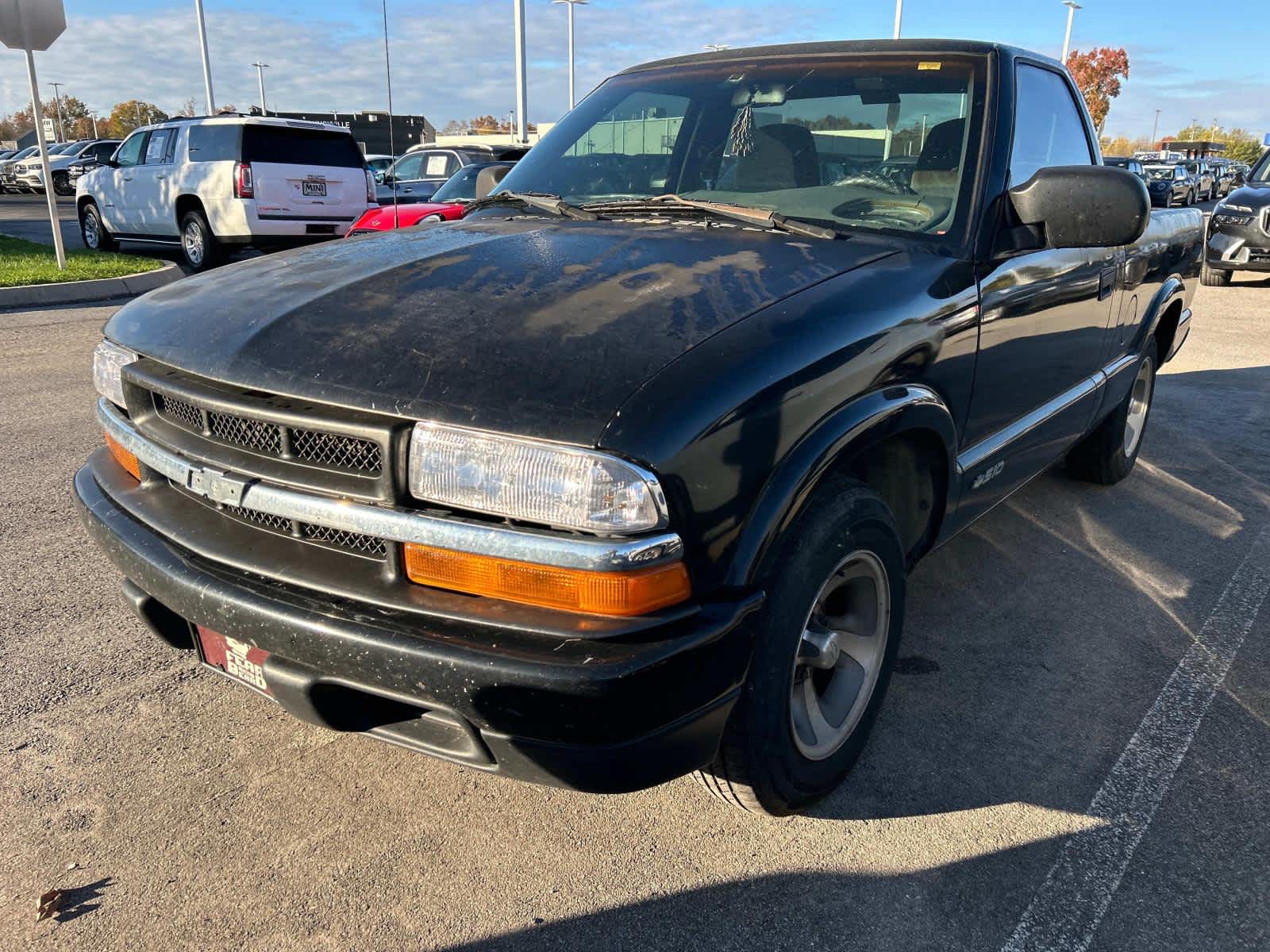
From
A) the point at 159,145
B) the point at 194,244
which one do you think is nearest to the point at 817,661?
the point at 194,244

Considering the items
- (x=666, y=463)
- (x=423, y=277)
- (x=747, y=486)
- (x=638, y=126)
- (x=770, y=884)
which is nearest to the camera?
(x=666, y=463)

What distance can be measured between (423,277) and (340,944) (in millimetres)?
1490

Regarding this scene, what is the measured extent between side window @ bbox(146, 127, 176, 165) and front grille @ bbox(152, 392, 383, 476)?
12.6 metres

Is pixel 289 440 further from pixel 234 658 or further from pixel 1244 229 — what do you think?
pixel 1244 229

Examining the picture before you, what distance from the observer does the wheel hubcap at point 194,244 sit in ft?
40.6

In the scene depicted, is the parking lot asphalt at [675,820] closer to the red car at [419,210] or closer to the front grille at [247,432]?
the front grille at [247,432]

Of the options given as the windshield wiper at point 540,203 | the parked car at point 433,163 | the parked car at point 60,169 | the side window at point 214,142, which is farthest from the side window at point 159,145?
the parked car at point 60,169

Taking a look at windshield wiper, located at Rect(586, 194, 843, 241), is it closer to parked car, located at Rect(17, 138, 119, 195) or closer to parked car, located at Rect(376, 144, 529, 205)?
parked car, located at Rect(376, 144, 529, 205)

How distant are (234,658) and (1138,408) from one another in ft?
15.4

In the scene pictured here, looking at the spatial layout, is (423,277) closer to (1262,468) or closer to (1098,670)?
(1098,670)

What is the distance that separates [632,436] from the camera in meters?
1.68

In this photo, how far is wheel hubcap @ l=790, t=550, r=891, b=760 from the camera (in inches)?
90.2

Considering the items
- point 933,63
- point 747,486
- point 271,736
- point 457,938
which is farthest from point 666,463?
point 933,63

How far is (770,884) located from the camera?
2.15 m
